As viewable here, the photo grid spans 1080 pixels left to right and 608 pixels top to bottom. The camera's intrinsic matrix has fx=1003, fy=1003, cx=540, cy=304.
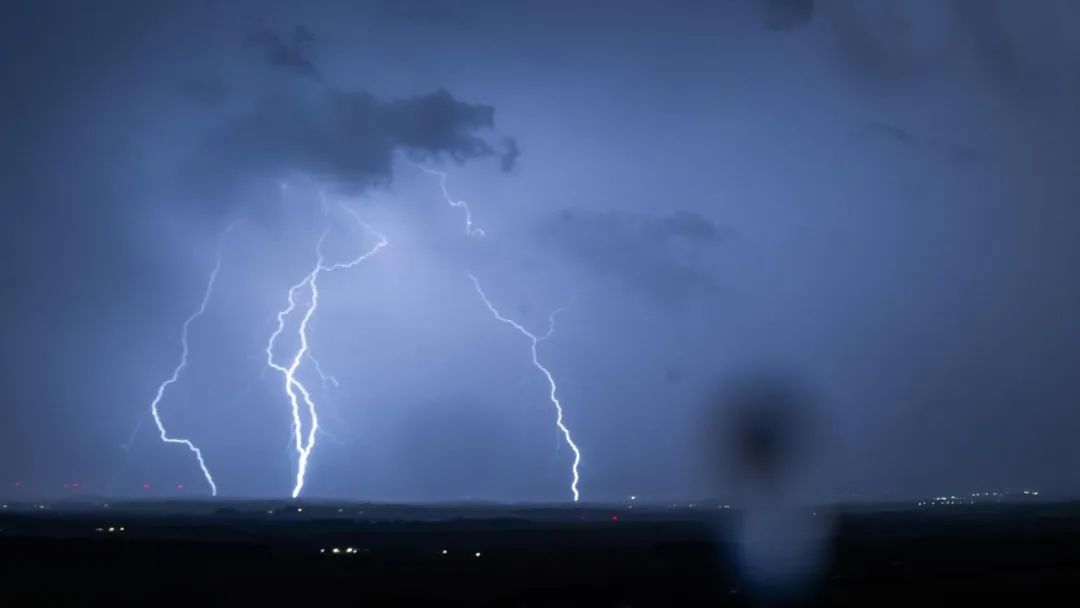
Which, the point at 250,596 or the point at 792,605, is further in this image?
the point at 250,596

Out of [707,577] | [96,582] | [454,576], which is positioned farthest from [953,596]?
[96,582]

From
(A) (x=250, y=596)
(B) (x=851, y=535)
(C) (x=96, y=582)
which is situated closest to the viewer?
(A) (x=250, y=596)

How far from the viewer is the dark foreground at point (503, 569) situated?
2700cm

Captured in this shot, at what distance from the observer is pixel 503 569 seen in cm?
3541

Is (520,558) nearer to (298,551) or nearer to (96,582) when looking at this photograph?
(298,551)

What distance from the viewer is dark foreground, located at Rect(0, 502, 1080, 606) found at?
27.0 metres

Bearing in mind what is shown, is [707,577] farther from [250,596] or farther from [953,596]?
[250,596]

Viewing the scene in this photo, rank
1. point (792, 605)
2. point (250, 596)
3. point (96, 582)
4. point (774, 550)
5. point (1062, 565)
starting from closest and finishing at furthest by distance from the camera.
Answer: point (792, 605) → point (250, 596) → point (96, 582) → point (1062, 565) → point (774, 550)

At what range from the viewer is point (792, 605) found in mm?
25078

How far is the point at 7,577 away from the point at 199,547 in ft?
49.1

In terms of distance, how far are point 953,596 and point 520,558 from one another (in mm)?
18090

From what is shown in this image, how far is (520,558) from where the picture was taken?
1591 inches

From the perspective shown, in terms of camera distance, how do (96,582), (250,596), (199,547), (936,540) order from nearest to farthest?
(250,596)
(96,582)
(199,547)
(936,540)

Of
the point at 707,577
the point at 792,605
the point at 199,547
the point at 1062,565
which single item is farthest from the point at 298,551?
the point at 1062,565
